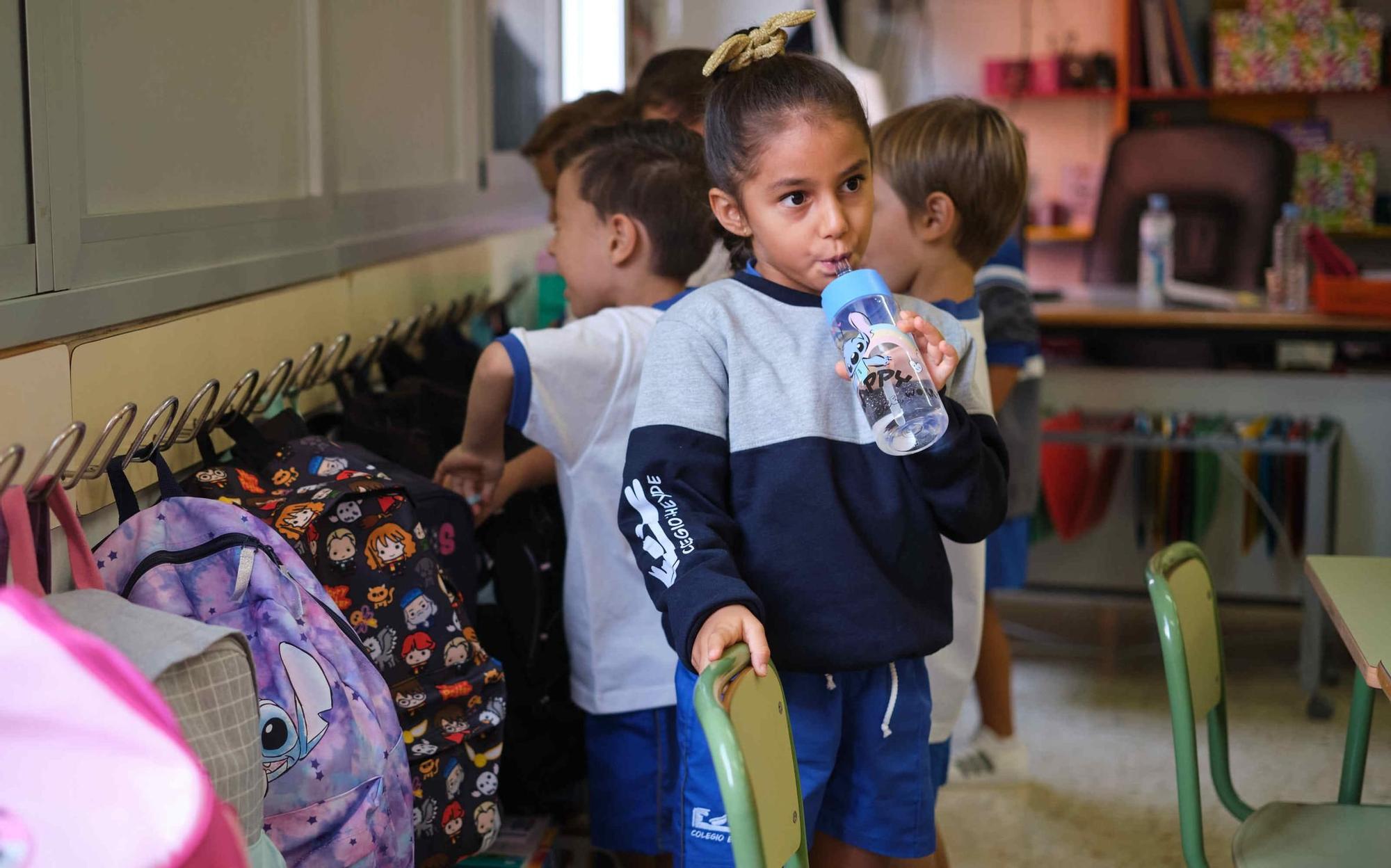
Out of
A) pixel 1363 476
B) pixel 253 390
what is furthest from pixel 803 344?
pixel 1363 476

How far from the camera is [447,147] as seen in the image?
2.43m

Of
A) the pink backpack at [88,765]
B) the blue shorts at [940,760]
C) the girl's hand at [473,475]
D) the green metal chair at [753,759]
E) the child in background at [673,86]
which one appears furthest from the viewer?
the child in background at [673,86]

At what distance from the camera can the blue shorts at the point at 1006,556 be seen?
2432mm

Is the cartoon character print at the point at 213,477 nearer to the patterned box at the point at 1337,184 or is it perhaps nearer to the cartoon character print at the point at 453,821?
the cartoon character print at the point at 453,821

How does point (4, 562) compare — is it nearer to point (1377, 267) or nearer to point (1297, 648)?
point (1297, 648)

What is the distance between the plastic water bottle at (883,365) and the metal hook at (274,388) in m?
0.65

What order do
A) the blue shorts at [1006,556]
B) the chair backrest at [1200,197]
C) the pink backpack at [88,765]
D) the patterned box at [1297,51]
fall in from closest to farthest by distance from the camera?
the pink backpack at [88,765] → the blue shorts at [1006,556] → the chair backrest at [1200,197] → the patterned box at [1297,51]

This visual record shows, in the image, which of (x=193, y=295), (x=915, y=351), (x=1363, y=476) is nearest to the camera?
(x=915, y=351)

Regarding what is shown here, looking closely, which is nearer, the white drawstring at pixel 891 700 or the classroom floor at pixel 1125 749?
the white drawstring at pixel 891 700

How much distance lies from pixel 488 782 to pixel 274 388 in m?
0.52

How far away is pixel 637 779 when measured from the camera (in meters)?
1.56

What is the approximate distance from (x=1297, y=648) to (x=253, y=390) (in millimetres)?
2655

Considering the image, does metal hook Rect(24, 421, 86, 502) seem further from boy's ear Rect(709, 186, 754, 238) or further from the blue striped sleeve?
boy's ear Rect(709, 186, 754, 238)

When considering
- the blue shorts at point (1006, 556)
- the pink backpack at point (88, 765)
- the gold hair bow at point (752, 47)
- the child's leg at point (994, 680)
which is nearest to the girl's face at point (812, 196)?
the gold hair bow at point (752, 47)
